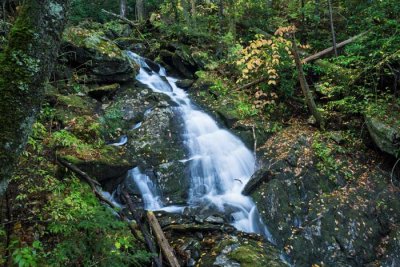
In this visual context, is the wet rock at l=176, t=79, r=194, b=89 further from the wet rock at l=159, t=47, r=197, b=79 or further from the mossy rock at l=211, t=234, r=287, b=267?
the mossy rock at l=211, t=234, r=287, b=267

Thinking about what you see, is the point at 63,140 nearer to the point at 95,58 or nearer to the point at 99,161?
the point at 99,161

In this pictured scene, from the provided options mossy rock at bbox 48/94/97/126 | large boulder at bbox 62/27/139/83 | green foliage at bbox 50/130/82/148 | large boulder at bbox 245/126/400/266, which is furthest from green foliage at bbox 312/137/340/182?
large boulder at bbox 62/27/139/83

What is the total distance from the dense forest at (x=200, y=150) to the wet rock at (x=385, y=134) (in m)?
0.03

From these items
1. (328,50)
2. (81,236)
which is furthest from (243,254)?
(328,50)

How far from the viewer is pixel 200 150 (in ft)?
31.4

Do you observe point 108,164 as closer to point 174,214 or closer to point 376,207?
point 174,214

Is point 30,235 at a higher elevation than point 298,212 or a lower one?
higher

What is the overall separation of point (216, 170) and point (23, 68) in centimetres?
709

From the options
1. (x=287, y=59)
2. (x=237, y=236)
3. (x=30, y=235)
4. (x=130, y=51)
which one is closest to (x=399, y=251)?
(x=237, y=236)

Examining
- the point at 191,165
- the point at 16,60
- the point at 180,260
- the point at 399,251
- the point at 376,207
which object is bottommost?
the point at 399,251

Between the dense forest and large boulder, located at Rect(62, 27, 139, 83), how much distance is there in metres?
0.05

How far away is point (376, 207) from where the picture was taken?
7887 millimetres

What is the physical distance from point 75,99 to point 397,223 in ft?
29.7

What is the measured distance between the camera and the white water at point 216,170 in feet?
25.4
